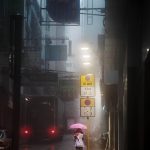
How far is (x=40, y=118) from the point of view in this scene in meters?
39.5

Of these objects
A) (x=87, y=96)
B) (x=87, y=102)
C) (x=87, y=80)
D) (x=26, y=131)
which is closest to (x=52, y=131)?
(x=26, y=131)

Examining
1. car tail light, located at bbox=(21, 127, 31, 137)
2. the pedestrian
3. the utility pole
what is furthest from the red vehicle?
the utility pole

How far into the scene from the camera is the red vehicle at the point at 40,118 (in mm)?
38906

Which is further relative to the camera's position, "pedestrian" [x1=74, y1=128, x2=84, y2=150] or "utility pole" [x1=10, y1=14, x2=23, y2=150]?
"pedestrian" [x1=74, y1=128, x2=84, y2=150]

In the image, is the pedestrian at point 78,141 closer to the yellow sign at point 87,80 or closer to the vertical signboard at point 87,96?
the vertical signboard at point 87,96

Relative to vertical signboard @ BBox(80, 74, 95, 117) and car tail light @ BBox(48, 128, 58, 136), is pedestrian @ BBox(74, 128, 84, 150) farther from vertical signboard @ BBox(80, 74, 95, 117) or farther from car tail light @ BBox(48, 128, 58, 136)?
car tail light @ BBox(48, 128, 58, 136)

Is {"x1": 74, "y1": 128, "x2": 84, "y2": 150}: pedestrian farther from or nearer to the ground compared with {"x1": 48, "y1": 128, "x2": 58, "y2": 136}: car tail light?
farther from the ground

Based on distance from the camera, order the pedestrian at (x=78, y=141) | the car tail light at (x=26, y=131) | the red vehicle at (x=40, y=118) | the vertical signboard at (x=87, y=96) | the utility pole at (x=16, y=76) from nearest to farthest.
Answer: the utility pole at (x=16, y=76), the vertical signboard at (x=87, y=96), the pedestrian at (x=78, y=141), the red vehicle at (x=40, y=118), the car tail light at (x=26, y=131)

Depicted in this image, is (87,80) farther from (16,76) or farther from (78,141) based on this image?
(16,76)

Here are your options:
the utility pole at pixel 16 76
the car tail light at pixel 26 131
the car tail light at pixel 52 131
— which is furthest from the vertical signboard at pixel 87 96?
the car tail light at pixel 52 131

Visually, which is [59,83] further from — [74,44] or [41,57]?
[74,44]

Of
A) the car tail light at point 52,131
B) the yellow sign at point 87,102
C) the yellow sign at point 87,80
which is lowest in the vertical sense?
the car tail light at point 52,131

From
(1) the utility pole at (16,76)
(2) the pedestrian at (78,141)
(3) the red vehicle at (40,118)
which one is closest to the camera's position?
(1) the utility pole at (16,76)

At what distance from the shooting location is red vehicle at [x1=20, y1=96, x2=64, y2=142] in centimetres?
3891
